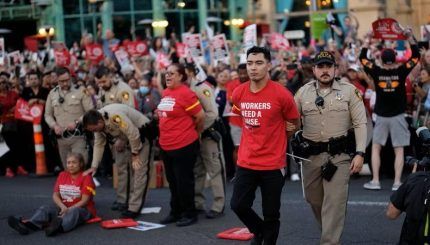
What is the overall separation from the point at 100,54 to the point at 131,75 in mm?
3857

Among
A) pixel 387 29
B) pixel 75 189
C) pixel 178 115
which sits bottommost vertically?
pixel 75 189

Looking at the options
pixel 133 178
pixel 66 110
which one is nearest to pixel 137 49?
pixel 66 110

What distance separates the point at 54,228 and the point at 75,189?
770 mm

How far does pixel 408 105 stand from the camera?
36.4 feet

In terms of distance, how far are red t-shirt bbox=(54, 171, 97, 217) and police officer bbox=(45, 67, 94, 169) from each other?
1517mm

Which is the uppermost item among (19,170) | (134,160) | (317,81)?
(317,81)

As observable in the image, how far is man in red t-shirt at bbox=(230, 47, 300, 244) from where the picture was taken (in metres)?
6.70

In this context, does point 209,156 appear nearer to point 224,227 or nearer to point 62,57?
point 224,227

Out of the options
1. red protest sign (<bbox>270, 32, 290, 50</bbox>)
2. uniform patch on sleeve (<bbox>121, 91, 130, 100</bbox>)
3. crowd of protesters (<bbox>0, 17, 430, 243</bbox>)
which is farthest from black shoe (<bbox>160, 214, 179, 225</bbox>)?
red protest sign (<bbox>270, 32, 290, 50</bbox>)

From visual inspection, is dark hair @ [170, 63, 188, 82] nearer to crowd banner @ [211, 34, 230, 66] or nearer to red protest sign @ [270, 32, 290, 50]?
crowd banner @ [211, 34, 230, 66]

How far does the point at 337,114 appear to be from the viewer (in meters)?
6.67

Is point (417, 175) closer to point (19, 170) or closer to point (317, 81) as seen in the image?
point (317, 81)

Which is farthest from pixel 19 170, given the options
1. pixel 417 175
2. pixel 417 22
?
pixel 417 22

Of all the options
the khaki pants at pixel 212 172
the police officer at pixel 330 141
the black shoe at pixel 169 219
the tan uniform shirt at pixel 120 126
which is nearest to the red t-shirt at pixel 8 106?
the tan uniform shirt at pixel 120 126
